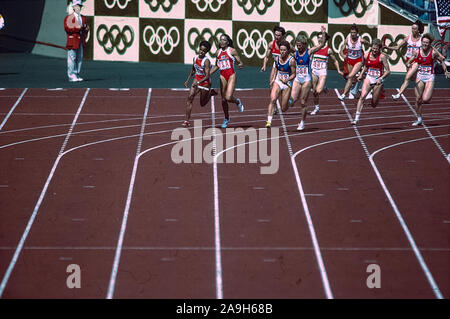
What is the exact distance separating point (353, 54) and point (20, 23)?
13.3 metres

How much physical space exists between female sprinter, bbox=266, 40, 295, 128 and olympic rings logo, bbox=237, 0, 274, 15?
9.17 meters

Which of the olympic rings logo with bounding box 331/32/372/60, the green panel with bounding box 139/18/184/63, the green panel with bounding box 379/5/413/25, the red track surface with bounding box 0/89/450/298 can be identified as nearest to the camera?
the red track surface with bounding box 0/89/450/298

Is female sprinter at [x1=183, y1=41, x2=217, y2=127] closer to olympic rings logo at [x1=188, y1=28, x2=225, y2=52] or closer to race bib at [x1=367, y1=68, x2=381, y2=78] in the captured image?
race bib at [x1=367, y1=68, x2=381, y2=78]

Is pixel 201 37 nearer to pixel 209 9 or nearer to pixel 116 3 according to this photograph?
pixel 209 9

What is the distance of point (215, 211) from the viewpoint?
1161 centimetres

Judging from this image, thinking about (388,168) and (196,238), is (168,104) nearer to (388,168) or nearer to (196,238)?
(388,168)

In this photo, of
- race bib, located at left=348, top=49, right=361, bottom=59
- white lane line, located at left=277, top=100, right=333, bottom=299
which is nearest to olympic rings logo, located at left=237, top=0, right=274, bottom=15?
→ race bib, located at left=348, top=49, right=361, bottom=59

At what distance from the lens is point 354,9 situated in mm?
24641

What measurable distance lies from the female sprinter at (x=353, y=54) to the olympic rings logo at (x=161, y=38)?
25.1 feet

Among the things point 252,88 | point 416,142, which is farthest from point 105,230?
point 252,88

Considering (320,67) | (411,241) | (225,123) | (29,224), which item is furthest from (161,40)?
(411,241)

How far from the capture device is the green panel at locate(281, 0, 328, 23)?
24891 millimetres

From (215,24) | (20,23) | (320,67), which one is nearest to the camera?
(320,67)

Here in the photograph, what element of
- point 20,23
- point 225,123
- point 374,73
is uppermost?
point 374,73
